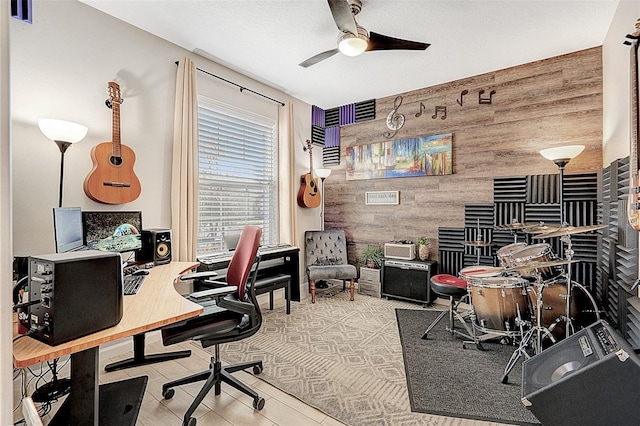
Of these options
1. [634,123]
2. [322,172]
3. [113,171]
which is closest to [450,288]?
[634,123]

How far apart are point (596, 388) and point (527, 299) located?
1.28m

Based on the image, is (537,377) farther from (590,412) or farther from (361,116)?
(361,116)

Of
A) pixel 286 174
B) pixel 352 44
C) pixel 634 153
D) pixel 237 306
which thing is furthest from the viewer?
pixel 286 174

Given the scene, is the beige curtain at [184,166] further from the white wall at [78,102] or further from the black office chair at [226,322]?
the black office chair at [226,322]

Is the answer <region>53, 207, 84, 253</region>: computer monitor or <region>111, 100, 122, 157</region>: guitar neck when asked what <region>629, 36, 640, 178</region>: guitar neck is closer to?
<region>53, 207, 84, 253</region>: computer monitor

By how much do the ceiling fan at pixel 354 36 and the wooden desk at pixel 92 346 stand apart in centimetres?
205

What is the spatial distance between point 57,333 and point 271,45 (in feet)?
9.61

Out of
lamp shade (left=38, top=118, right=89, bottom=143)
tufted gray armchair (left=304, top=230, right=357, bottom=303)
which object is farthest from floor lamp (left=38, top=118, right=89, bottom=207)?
tufted gray armchair (left=304, top=230, right=357, bottom=303)

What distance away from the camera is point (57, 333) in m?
1.12

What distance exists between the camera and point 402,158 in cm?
439

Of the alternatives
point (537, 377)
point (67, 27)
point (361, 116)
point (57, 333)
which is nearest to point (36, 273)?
point (57, 333)

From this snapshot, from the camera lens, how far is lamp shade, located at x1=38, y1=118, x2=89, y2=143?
2.04 m

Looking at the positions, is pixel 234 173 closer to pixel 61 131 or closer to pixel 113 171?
pixel 113 171

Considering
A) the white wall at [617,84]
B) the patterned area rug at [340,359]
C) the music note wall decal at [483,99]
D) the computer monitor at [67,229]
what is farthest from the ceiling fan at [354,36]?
the patterned area rug at [340,359]
